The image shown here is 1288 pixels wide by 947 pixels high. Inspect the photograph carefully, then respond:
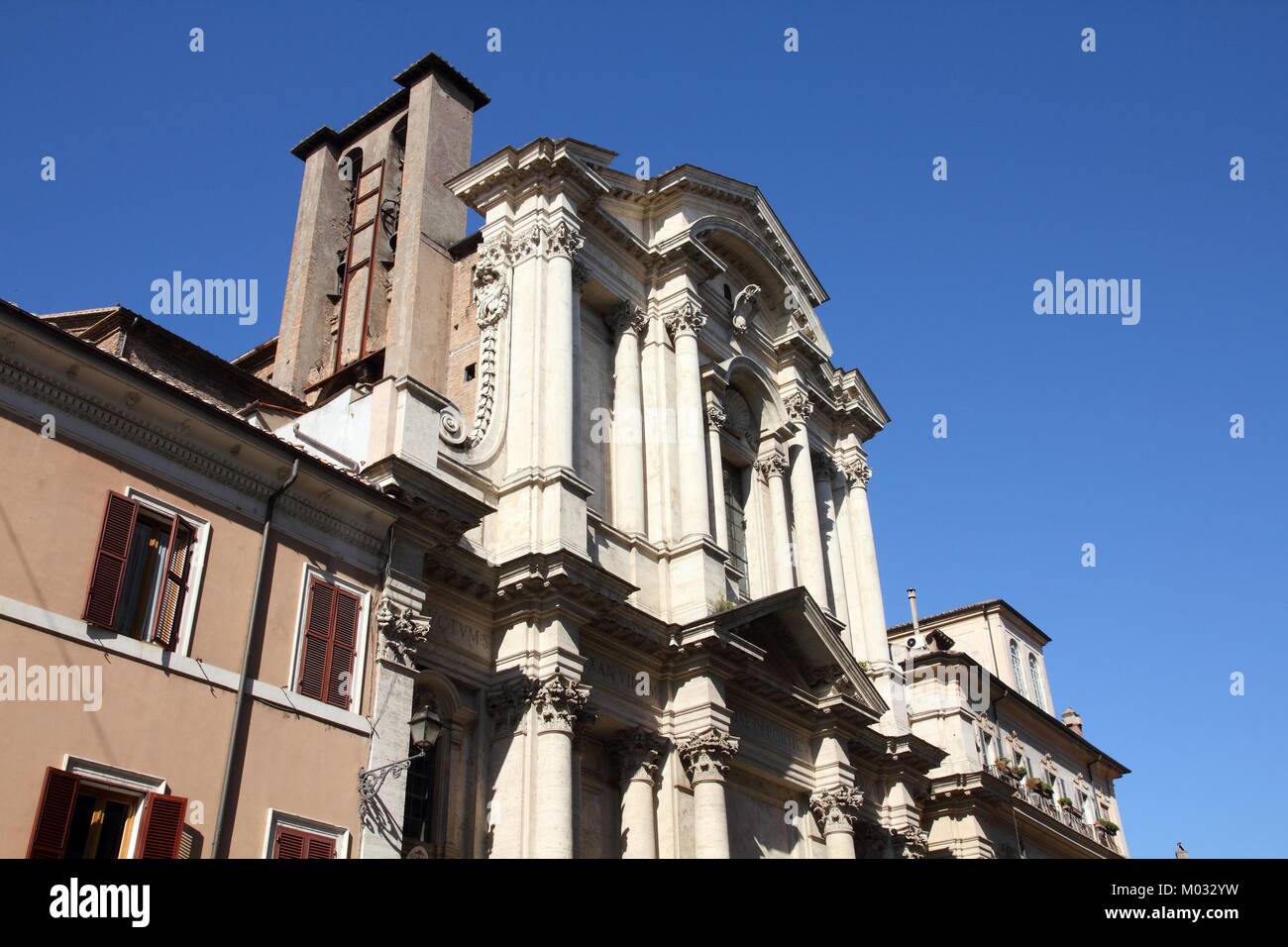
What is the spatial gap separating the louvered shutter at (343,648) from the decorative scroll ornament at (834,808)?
43.3 ft

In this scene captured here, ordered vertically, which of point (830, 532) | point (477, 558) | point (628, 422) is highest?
point (830, 532)

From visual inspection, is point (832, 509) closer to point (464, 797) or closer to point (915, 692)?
point (915, 692)

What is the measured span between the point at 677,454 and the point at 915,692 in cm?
1549

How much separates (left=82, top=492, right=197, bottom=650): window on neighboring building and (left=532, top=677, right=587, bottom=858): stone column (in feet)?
22.4

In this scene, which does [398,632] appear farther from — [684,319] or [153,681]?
[684,319]

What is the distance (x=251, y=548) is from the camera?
13.7 meters

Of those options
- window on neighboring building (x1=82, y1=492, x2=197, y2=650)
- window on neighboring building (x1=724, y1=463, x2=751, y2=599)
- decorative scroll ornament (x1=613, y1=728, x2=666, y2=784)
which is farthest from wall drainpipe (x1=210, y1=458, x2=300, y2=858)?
window on neighboring building (x1=724, y1=463, x2=751, y2=599)

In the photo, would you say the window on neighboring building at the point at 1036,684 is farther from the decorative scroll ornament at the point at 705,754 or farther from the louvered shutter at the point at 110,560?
the louvered shutter at the point at 110,560

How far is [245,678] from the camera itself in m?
13.0

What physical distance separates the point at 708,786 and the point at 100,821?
454 inches

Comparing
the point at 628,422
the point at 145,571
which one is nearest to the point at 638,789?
the point at 628,422

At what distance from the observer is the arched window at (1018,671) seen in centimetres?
4525

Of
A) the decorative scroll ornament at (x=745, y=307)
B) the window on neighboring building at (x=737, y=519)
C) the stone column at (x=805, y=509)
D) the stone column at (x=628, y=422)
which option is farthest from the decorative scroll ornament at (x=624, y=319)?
the stone column at (x=805, y=509)
